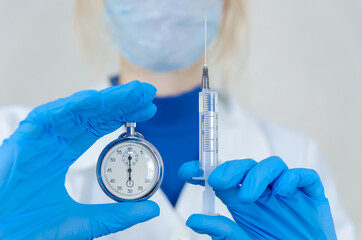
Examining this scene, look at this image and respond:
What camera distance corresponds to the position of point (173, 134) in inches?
96.1

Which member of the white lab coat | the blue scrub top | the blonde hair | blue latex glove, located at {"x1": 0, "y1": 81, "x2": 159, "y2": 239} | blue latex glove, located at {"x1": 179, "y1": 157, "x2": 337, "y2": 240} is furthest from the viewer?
the blonde hair

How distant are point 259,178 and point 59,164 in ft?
2.39

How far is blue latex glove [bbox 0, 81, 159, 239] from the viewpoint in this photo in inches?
60.7

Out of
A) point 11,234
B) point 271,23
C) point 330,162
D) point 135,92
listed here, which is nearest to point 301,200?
point 135,92

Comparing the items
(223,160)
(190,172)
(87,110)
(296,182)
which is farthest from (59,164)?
(223,160)

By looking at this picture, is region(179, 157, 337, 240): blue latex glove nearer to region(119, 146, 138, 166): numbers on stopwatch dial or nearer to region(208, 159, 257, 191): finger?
region(208, 159, 257, 191): finger

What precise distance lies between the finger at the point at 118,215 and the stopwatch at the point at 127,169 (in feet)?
0.13

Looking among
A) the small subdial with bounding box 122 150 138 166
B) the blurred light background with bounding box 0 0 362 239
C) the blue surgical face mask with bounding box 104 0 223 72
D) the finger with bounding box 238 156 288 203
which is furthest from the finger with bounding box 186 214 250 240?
the blurred light background with bounding box 0 0 362 239

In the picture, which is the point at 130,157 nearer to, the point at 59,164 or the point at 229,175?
the point at 59,164

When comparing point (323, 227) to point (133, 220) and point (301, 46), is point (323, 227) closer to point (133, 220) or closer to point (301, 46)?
point (133, 220)

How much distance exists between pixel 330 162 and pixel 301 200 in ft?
5.70

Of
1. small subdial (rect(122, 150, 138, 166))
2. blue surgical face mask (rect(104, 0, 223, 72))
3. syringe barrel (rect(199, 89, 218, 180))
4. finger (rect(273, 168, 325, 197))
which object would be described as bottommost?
finger (rect(273, 168, 325, 197))

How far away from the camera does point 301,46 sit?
339cm

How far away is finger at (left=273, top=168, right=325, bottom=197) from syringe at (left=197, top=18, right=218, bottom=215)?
0.82 feet
